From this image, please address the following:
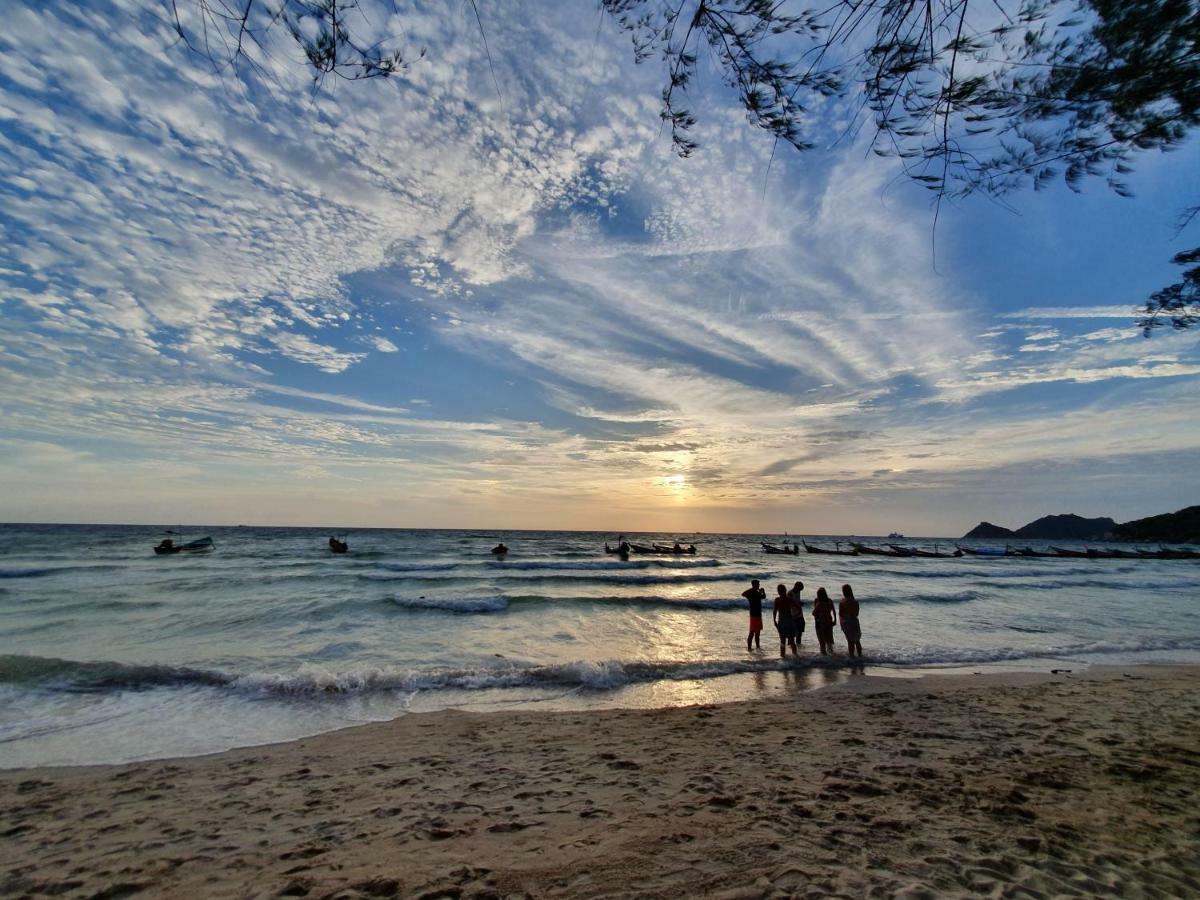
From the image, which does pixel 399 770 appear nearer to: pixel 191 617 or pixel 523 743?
pixel 523 743

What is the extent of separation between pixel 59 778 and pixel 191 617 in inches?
519

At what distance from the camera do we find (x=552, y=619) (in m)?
19.7

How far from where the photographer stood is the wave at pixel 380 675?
1079 centimetres

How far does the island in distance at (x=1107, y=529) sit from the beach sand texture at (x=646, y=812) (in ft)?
480

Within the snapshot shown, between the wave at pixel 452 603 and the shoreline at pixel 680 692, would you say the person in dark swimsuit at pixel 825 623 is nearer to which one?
the shoreline at pixel 680 692

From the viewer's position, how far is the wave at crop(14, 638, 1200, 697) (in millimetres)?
10789

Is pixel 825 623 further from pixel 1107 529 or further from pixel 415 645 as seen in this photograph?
pixel 1107 529

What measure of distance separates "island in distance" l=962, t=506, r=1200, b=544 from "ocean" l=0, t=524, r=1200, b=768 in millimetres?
112957

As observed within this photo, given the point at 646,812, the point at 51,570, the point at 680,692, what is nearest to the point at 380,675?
the point at 680,692

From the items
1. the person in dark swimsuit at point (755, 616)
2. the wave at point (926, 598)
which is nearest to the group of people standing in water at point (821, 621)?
the person in dark swimsuit at point (755, 616)

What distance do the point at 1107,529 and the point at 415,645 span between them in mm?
189051

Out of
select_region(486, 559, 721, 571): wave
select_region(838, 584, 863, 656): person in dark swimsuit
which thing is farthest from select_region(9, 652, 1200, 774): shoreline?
select_region(486, 559, 721, 571): wave

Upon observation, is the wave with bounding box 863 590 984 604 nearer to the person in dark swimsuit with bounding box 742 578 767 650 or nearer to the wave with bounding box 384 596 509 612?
the person in dark swimsuit with bounding box 742 578 767 650

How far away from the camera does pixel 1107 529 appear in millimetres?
143125
